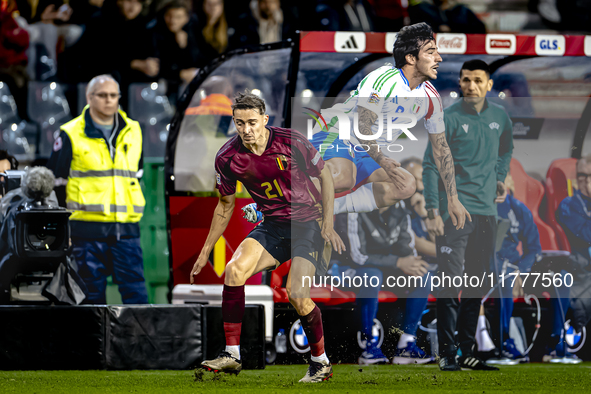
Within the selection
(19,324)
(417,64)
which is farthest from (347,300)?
(19,324)

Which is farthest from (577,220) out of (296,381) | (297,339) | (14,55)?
(14,55)

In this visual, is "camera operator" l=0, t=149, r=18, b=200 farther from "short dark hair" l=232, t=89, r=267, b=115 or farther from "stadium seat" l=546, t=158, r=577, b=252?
"stadium seat" l=546, t=158, r=577, b=252

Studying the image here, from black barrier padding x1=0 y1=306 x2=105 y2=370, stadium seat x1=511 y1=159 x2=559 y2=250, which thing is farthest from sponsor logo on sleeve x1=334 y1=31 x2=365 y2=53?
black barrier padding x1=0 y1=306 x2=105 y2=370

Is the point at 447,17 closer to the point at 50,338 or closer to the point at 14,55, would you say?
the point at 14,55

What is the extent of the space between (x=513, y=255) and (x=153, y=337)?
9.33ft

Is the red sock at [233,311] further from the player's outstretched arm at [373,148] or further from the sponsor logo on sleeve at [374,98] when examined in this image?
the sponsor logo on sleeve at [374,98]

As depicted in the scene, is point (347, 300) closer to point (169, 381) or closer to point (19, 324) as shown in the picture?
point (169, 381)

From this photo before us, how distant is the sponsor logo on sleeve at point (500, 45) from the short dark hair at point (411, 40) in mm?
557

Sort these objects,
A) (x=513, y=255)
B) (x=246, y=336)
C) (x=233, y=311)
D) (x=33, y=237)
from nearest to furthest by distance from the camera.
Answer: (x=233, y=311) < (x=246, y=336) < (x=33, y=237) < (x=513, y=255)

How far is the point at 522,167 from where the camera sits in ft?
18.6

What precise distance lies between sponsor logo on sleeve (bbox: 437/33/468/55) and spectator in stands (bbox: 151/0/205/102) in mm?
2133

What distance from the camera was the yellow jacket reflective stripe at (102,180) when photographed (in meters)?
5.68

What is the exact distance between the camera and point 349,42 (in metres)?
5.53

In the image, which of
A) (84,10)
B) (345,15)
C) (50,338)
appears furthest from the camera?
(345,15)
